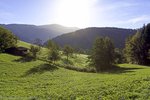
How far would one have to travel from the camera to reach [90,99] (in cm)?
2586

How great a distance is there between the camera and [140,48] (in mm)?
106625

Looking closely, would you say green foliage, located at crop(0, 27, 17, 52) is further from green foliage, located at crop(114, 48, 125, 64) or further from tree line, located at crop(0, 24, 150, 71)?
green foliage, located at crop(114, 48, 125, 64)

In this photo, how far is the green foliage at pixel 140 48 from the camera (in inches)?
4134

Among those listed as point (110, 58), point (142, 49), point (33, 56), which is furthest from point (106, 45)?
point (33, 56)

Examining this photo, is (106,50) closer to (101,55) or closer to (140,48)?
(101,55)

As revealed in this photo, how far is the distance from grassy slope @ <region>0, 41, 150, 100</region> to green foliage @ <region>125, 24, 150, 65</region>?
32.2 metres

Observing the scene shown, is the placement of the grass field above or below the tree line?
below

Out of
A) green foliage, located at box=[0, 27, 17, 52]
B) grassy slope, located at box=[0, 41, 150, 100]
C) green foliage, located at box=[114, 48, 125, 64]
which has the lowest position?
grassy slope, located at box=[0, 41, 150, 100]

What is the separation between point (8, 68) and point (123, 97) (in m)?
53.9

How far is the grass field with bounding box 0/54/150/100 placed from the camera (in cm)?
2702

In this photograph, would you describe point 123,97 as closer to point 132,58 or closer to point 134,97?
point 134,97

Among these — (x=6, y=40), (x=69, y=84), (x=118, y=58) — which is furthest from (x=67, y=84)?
(x=6, y=40)

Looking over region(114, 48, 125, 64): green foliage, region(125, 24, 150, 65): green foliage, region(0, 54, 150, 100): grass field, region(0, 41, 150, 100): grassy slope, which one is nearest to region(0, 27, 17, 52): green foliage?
region(0, 41, 150, 100): grassy slope

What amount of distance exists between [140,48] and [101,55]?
21931 millimetres
